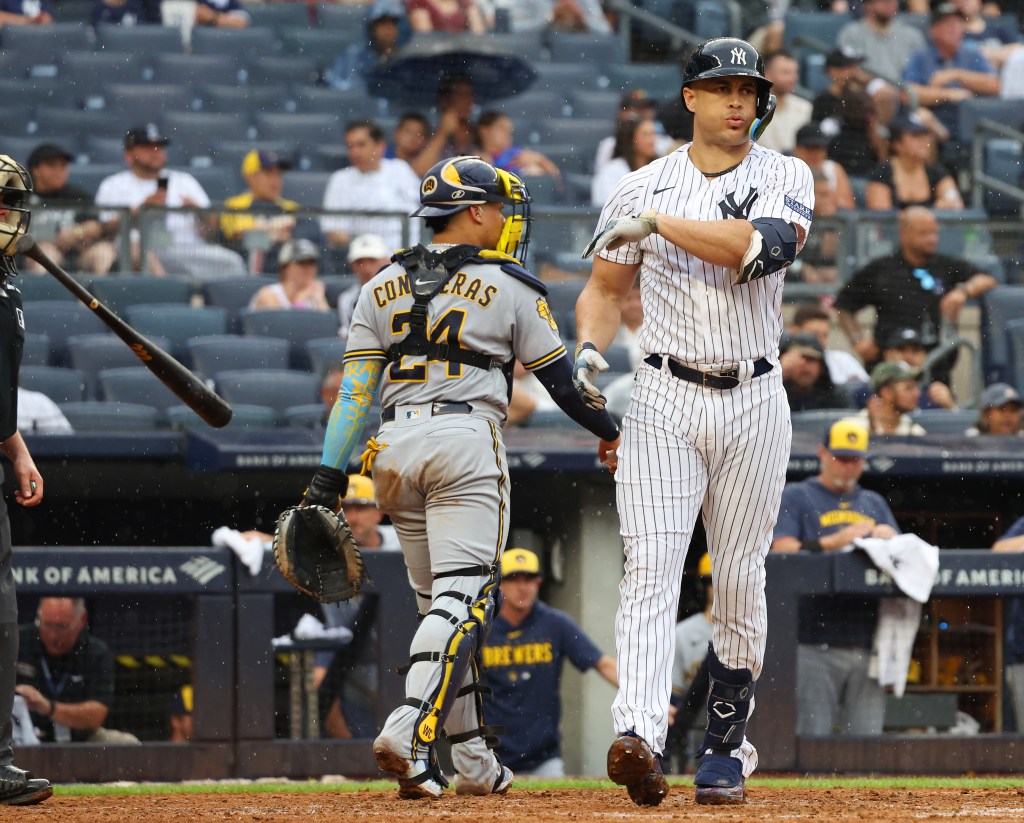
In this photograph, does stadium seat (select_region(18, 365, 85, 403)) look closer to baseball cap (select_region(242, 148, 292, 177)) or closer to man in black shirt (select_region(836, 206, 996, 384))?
baseball cap (select_region(242, 148, 292, 177))

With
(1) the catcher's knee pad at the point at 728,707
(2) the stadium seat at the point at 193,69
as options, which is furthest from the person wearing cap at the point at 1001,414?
(2) the stadium seat at the point at 193,69

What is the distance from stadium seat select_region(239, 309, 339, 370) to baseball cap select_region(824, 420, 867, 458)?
2.64 meters

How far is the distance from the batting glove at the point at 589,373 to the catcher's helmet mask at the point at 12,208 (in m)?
1.52

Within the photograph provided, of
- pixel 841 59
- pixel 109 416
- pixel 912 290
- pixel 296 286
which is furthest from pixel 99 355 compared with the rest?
pixel 841 59

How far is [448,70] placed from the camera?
10.9m

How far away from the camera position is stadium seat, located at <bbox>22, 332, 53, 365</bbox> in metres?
8.06

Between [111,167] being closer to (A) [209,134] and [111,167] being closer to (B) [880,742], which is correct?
(A) [209,134]

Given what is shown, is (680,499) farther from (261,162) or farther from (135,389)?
(261,162)

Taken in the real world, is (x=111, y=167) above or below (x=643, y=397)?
above

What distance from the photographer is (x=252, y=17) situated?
1230cm

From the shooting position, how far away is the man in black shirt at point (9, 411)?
14.8ft

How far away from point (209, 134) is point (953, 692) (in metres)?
6.03

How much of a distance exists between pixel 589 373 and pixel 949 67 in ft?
29.4

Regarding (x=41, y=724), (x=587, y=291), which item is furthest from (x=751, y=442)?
(x=41, y=724)
